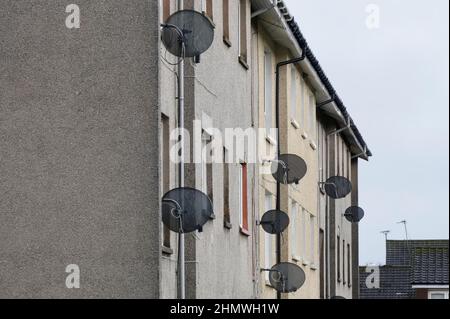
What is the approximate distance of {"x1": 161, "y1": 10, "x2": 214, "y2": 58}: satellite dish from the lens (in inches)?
725

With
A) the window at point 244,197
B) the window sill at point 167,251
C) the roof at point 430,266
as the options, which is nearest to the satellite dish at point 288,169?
the window at point 244,197

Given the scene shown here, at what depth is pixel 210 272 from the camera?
21.8 meters

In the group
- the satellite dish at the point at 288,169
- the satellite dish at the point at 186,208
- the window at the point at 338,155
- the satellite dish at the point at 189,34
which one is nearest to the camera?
the satellite dish at the point at 186,208

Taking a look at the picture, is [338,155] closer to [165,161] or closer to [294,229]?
[294,229]

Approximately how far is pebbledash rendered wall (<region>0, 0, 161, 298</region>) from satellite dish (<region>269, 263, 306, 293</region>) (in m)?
8.69

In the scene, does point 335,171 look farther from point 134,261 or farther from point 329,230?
point 134,261

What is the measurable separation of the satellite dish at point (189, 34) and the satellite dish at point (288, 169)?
8982mm

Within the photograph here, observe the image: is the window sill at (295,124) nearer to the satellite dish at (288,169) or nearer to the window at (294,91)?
the window at (294,91)

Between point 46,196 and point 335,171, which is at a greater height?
point 335,171

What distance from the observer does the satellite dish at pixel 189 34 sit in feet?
60.4

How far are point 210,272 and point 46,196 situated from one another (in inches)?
160
